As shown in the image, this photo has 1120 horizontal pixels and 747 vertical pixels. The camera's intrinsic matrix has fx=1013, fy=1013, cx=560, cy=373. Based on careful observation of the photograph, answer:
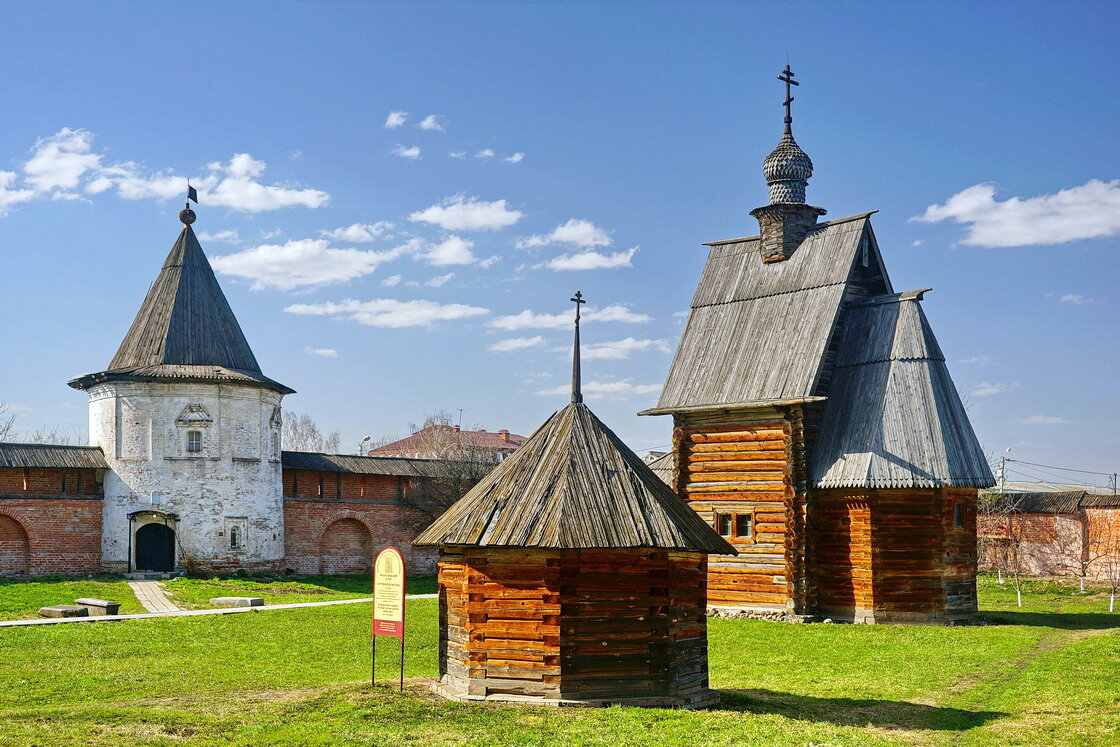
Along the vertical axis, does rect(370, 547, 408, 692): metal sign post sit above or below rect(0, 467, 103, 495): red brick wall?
below

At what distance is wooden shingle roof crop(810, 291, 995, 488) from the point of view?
21891 mm

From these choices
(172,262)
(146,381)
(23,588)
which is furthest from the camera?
(172,262)

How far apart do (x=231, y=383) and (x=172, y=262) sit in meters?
5.46

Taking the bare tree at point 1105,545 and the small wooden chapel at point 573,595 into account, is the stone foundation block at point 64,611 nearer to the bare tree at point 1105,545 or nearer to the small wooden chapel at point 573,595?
the small wooden chapel at point 573,595

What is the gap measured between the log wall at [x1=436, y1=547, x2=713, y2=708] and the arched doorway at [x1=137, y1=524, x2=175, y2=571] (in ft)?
70.6

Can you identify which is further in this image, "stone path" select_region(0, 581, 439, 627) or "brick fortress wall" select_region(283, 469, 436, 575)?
"brick fortress wall" select_region(283, 469, 436, 575)

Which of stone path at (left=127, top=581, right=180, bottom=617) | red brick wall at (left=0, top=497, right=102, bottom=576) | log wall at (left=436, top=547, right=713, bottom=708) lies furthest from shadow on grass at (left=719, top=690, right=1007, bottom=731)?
red brick wall at (left=0, top=497, right=102, bottom=576)

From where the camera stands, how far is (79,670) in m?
15.7

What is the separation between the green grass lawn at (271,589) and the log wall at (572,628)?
49.6 feet

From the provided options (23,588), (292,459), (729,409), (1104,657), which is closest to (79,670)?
(23,588)

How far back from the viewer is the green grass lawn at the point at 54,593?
23.5 metres

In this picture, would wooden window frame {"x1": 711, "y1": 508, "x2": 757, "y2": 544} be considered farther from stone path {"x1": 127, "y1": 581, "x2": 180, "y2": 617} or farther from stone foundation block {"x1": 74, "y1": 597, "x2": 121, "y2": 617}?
stone foundation block {"x1": 74, "y1": 597, "x2": 121, "y2": 617}

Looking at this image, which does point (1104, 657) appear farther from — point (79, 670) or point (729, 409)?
point (79, 670)

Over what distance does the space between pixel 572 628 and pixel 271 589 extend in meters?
19.3
